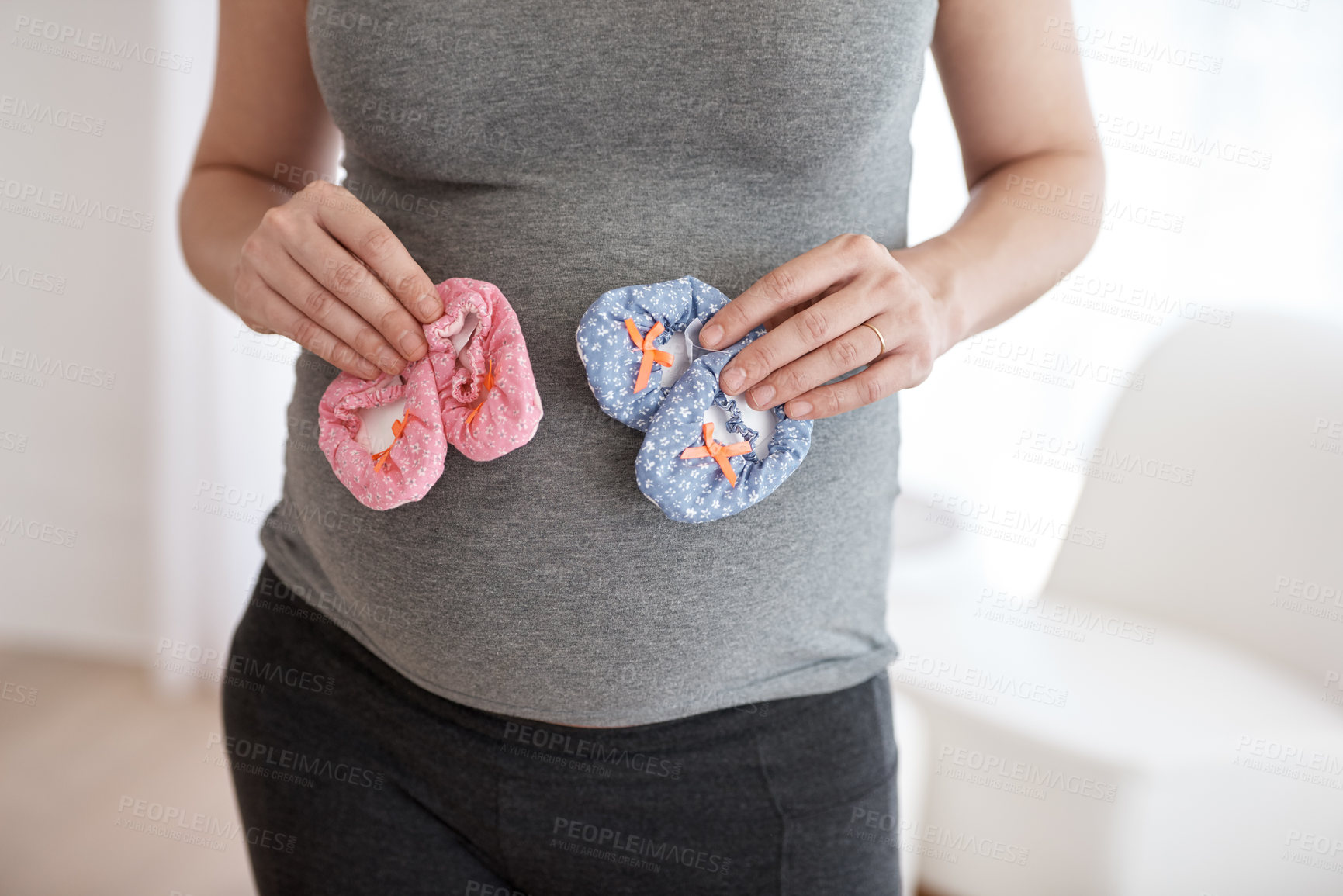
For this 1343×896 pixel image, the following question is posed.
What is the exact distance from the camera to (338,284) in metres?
0.64

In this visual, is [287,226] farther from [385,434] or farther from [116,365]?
[116,365]

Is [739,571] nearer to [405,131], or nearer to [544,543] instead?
[544,543]

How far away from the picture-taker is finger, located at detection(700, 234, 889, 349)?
0.60 metres

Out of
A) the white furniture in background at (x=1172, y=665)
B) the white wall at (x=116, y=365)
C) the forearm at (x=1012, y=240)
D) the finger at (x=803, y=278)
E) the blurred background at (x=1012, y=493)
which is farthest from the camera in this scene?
the white wall at (x=116, y=365)

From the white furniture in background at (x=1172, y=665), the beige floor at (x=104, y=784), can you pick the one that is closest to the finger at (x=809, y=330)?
the white furniture in background at (x=1172, y=665)

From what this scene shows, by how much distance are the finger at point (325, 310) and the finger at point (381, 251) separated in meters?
0.04

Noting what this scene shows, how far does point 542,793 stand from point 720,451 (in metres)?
0.29

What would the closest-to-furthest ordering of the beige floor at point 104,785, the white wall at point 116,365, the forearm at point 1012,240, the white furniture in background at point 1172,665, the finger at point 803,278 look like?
the finger at point 803,278, the forearm at point 1012,240, the white furniture in background at point 1172,665, the beige floor at point 104,785, the white wall at point 116,365

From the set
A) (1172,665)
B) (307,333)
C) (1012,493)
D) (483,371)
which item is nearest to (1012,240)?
(483,371)

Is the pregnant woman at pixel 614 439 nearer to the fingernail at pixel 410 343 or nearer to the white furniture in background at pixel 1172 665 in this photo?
the fingernail at pixel 410 343

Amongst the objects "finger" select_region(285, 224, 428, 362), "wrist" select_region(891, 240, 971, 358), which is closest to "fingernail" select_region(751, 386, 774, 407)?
"wrist" select_region(891, 240, 971, 358)

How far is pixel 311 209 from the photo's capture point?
2.14 ft

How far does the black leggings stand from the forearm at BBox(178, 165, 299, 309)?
31 centimetres

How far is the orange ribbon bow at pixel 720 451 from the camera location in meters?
0.64
